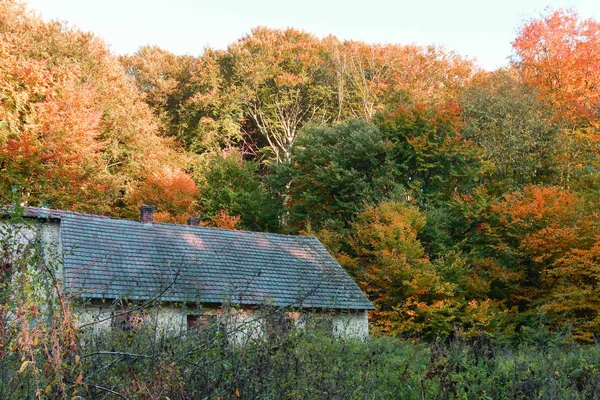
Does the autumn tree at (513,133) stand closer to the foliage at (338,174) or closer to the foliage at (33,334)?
the foliage at (338,174)

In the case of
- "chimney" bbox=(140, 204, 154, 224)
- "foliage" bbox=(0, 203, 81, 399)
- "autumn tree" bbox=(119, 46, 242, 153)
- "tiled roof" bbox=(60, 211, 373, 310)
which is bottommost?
"tiled roof" bbox=(60, 211, 373, 310)

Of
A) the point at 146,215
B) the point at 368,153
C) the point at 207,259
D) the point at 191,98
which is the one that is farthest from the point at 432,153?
the point at 191,98

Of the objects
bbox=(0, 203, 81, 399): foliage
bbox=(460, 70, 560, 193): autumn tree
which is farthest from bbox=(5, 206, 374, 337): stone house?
bbox=(0, 203, 81, 399): foliage

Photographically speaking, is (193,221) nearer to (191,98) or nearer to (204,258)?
(204,258)

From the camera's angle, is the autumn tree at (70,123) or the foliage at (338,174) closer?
the autumn tree at (70,123)

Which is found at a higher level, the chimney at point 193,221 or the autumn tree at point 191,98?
the autumn tree at point 191,98

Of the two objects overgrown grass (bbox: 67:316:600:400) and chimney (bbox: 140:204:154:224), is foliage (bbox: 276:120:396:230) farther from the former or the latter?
overgrown grass (bbox: 67:316:600:400)

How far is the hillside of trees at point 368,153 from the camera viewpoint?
2438 cm

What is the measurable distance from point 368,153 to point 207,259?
12.4 metres

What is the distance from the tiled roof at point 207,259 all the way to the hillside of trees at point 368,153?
2.81m

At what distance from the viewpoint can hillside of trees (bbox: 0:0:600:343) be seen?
24375 millimetres

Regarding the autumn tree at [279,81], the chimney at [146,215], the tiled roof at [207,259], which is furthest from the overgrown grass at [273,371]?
the autumn tree at [279,81]

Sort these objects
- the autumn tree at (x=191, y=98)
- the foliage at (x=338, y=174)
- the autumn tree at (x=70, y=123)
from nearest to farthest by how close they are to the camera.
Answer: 1. the autumn tree at (x=70, y=123)
2. the foliage at (x=338, y=174)
3. the autumn tree at (x=191, y=98)

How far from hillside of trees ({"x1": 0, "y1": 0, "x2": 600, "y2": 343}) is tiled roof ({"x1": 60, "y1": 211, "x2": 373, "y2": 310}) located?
9.22ft
